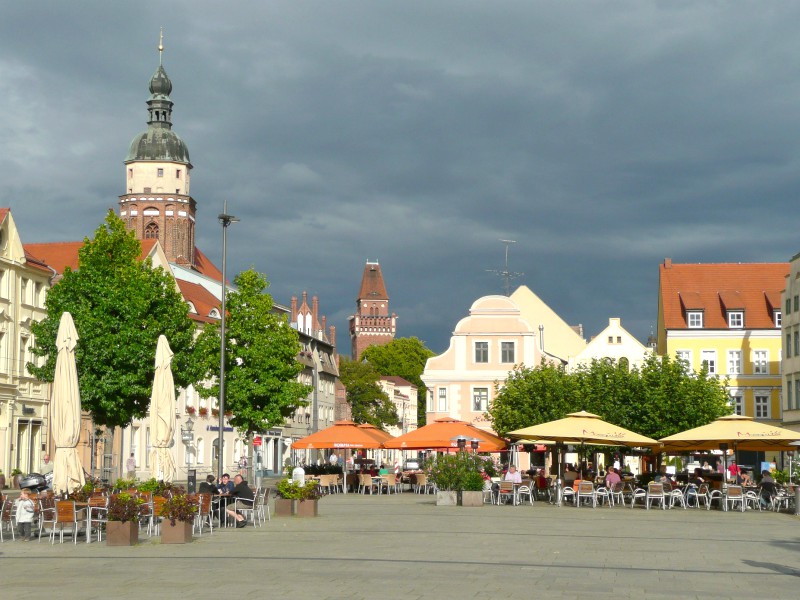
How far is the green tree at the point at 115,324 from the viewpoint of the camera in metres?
42.9

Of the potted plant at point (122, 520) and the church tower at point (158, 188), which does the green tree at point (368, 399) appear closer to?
the church tower at point (158, 188)

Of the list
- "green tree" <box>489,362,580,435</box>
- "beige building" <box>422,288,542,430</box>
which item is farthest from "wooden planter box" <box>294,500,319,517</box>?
"beige building" <box>422,288,542,430</box>

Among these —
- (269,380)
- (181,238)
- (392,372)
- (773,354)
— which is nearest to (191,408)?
(269,380)

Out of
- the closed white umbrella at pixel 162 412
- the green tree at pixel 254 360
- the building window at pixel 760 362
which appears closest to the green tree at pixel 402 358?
the building window at pixel 760 362

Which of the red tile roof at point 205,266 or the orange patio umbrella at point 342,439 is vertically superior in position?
the red tile roof at point 205,266

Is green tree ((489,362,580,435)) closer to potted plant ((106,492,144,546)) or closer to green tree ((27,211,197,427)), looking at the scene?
green tree ((27,211,197,427))

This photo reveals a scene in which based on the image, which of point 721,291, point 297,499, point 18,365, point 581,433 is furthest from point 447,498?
point 721,291

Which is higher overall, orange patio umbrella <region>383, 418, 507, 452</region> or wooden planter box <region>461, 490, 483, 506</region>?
orange patio umbrella <region>383, 418, 507, 452</region>

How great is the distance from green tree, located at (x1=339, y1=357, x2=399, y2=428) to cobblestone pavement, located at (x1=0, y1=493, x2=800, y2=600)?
89033mm

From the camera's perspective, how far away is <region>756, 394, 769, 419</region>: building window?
75625 millimetres

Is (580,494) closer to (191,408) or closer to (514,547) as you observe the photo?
(514,547)

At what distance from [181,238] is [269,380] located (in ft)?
208

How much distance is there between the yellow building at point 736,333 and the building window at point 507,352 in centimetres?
1229

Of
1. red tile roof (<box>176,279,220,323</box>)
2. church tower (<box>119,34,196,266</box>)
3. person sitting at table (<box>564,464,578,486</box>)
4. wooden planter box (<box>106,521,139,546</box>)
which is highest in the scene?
church tower (<box>119,34,196,266</box>)
